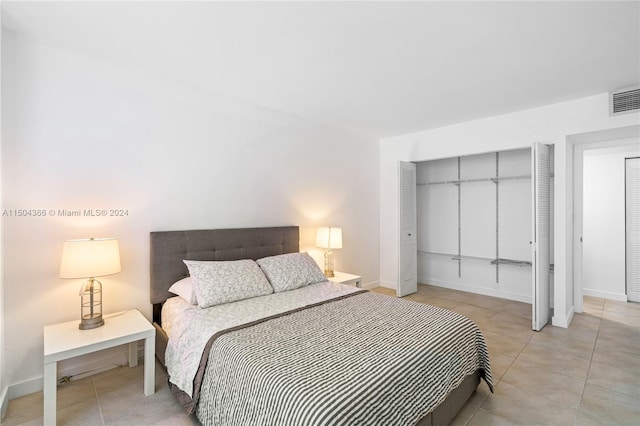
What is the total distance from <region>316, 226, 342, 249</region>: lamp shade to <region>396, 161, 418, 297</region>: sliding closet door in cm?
120

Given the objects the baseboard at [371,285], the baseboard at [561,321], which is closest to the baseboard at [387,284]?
the baseboard at [371,285]

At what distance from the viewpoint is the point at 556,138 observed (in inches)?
142

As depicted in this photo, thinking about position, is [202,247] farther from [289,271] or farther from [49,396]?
[49,396]

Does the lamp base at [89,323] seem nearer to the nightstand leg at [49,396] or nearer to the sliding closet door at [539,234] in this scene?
the nightstand leg at [49,396]

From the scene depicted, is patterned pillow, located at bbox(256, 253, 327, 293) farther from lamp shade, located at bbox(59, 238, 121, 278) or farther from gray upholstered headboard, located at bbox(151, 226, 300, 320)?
lamp shade, located at bbox(59, 238, 121, 278)

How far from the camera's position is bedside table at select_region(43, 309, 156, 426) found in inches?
75.1

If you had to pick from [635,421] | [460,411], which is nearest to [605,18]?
[635,421]

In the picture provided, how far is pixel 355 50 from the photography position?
95.8 inches

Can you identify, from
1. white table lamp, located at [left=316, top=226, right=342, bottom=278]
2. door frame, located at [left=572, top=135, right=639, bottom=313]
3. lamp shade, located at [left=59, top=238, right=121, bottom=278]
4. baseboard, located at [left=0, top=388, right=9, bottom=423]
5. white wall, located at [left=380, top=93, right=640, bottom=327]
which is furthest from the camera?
white table lamp, located at [left=316, top=226, right=342, bottom=278]

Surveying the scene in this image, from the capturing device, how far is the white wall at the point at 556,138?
3375 millimetres

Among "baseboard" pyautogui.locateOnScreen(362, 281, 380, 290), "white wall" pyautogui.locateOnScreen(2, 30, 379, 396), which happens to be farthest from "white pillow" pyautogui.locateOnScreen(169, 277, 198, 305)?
"baseboard" pyautogui.locateOnScreen(362, 281, 380, 290)

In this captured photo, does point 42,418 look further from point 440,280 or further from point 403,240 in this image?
point 440,280

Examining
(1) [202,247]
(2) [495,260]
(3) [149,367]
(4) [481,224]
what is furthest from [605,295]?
(3) [149,367]

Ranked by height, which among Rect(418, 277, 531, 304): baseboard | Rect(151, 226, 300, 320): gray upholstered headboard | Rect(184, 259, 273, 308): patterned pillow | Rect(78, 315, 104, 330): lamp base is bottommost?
Rect(418, 277, 531, 304): baseboard
